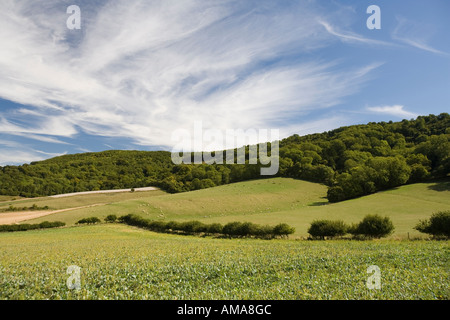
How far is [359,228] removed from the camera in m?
39.4

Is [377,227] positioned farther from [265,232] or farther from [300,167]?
[300,167]

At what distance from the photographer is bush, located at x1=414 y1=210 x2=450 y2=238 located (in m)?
34.0

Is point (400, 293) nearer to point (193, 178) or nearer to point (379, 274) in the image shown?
point (379, 274)

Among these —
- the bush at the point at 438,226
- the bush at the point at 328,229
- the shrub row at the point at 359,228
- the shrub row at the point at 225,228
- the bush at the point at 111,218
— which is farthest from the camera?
the bush at the point at 111,218

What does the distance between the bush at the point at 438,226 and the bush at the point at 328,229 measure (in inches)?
396

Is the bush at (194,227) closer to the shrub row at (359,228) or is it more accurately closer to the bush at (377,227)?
the shrub row at (359,228)

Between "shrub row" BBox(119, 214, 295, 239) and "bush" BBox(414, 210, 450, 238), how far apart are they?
18436 mm

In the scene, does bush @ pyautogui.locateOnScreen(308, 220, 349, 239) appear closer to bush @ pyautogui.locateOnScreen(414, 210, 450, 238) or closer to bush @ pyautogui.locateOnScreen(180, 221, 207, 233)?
bush @ pyautogui.locateOnScreen(414, 210, 450, 238)

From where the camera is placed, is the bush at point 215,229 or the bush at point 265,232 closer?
the bush at point 265,232

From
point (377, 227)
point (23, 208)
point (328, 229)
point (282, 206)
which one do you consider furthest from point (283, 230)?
point (23, 208)

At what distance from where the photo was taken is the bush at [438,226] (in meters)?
34.0

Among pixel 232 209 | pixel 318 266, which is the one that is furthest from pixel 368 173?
pixel 318 266

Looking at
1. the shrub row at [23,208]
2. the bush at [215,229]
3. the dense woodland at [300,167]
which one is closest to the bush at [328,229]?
the bush at [215,229]
